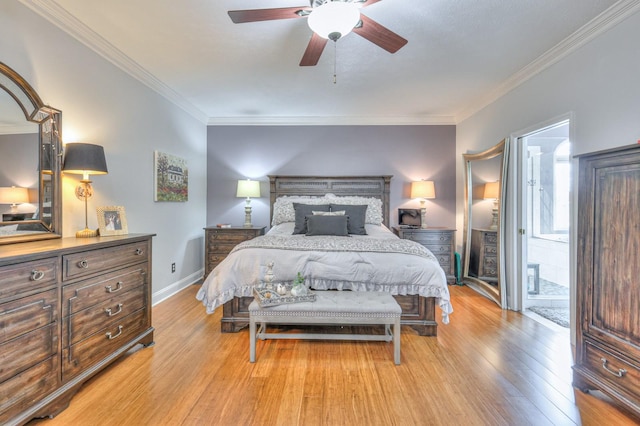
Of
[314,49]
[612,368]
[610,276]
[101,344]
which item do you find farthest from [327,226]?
[612,368]

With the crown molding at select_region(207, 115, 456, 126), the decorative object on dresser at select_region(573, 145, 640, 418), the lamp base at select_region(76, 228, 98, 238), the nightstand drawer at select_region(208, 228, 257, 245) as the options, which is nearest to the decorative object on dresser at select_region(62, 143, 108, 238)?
the lamp base at select_region(76, 228, 98, 238)

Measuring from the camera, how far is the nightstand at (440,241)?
4.23m

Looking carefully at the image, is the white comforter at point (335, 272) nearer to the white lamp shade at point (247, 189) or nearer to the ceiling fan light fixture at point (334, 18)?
the ceiling fan light fixture at point (334, 18)

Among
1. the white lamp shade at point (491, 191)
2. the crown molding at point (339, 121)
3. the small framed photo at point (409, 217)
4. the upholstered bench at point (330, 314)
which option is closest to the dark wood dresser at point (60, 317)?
the upholstered bench at point (330, 314)

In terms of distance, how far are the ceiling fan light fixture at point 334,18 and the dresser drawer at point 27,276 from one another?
2.01m

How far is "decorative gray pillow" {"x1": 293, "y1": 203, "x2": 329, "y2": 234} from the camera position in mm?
3794

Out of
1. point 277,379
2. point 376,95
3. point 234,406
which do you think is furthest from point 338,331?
point 376,95

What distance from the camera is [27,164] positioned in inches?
76.0

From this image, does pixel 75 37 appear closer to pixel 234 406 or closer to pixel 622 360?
pixel 234 406

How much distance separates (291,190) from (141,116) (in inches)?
89.2

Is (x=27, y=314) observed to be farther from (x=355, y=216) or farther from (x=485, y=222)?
(x=485, y=222)

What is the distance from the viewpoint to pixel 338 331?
2672 mm

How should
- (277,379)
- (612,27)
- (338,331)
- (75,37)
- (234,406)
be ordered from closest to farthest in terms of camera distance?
(234,406) → (277,379) → (612,27) → (75,37) → (338,331)

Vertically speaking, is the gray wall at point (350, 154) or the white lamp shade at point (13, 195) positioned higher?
the gray wall at point (350, 154)
